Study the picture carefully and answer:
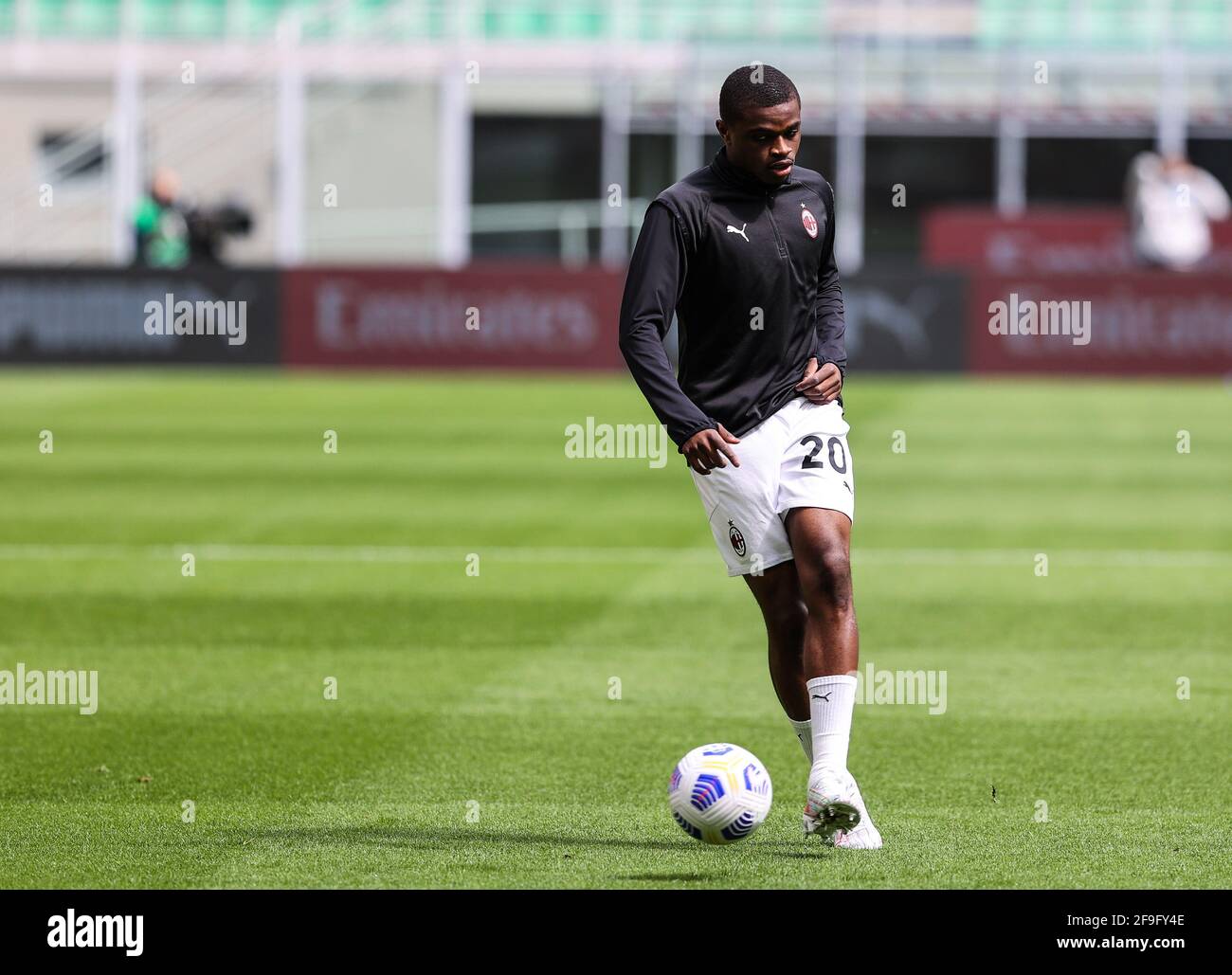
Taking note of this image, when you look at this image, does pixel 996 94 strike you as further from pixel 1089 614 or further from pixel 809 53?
pixel 1089 614

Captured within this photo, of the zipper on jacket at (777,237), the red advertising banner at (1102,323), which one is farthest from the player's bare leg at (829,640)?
the red advertising banner at (1102,323)

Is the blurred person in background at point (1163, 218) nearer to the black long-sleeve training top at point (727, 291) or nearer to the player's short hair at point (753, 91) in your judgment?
the black long-sleeve training top at point (727, 291)

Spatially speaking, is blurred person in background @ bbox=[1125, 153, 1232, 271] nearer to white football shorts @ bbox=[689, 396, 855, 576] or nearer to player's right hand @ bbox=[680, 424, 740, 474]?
white football shorts @ bbox=[689, 396, 855, 576]

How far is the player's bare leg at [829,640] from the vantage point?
6516mm

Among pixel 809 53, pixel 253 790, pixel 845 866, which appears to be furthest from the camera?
pixel 809 53

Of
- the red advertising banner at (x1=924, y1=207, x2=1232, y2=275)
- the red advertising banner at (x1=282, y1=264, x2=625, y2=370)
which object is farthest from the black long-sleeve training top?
the red advertising banner at (x1=924, y1=207, x2=1232, y2=275)

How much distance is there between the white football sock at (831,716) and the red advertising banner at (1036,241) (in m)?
26.8

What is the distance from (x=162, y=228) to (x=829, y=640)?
81.0 feet

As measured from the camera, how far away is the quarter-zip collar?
22.1 ft

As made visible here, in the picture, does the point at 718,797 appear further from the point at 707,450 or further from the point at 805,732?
the point at 707,450

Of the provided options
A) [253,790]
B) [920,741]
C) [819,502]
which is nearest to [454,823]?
[253,790]

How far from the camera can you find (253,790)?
746 cm

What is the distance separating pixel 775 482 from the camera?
6.69m
